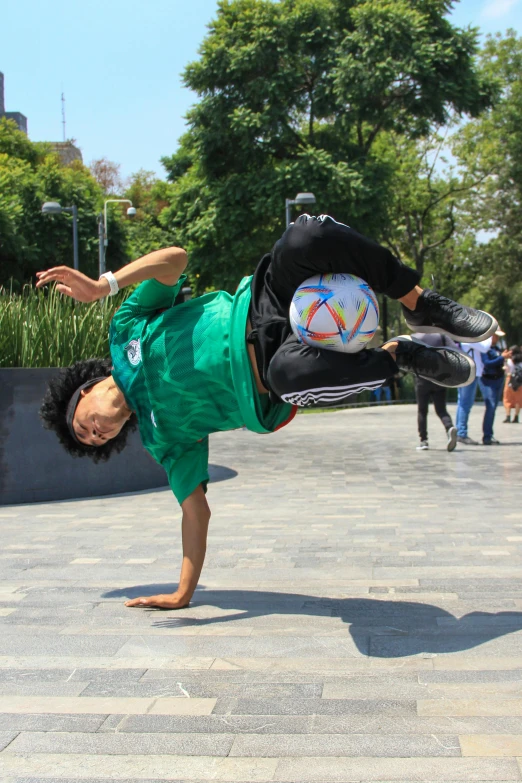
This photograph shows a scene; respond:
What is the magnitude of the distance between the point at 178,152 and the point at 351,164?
12.1m

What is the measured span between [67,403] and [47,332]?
4.28m

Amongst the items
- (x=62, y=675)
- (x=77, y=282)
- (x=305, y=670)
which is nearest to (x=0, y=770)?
(x=62, y=675)

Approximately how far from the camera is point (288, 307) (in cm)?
368

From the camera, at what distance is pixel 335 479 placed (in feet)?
32.2

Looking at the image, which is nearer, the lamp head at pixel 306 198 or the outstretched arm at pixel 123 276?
the outstretched arm at pixel 123 276

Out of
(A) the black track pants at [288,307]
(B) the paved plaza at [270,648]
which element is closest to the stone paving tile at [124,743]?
(B) the paved plaza at [270,648]

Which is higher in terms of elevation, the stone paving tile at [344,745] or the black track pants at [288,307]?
the black track pants at [288,307]

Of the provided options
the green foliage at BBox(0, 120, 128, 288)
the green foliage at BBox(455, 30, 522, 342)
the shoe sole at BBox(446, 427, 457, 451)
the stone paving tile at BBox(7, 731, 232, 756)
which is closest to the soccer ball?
the stone paving tile at BBox(7, 731, 232, 756)

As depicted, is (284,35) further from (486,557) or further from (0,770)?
(0,770)

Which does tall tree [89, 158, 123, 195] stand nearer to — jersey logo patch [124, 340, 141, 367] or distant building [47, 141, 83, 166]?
distant building [47, 141, 83, 166]

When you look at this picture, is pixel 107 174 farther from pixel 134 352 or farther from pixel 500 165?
pixel 134 352

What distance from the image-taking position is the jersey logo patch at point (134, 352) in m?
4.02

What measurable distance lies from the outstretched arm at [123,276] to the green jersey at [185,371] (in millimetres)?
109

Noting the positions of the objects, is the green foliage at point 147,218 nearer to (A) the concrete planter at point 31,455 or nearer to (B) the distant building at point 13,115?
(B) the distant building at point 13,115
